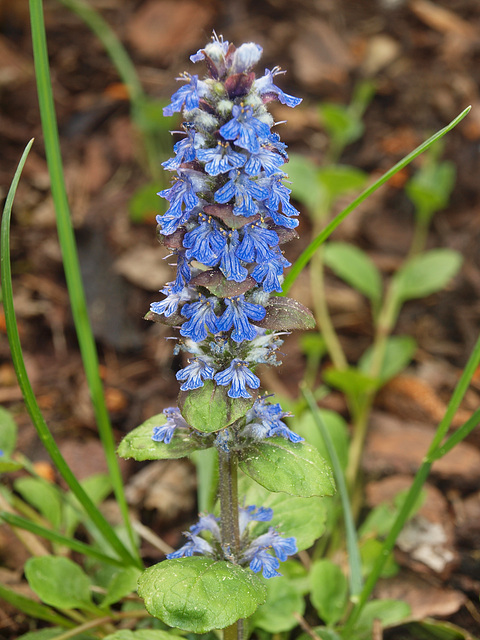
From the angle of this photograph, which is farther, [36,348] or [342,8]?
[342,8]

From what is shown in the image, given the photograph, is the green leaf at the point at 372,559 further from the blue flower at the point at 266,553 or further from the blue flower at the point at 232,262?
the blue flower at the point at 232,262

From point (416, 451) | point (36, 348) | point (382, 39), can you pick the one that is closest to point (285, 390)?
point (416, 451)

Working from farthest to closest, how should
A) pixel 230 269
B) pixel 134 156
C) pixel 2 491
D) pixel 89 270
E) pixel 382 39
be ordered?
1. pixel 382 39
2. pixel 134 156
3. pixel 89 270
4. pixel 2 491
5. pixel 230 269

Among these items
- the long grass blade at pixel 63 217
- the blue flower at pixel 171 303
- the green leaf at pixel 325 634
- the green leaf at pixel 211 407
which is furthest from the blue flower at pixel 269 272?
the green leaf at pixel 325 634

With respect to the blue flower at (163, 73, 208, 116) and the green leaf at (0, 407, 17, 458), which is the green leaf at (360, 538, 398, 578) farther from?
the blue flower at (163, 73, 208, 116)

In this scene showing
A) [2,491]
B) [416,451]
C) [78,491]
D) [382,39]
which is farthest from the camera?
[382,39]

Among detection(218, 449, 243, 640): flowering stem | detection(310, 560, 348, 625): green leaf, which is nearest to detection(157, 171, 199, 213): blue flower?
detection(218, 449, 243, 640): flowering stem

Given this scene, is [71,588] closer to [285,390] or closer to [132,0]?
[285,390]
